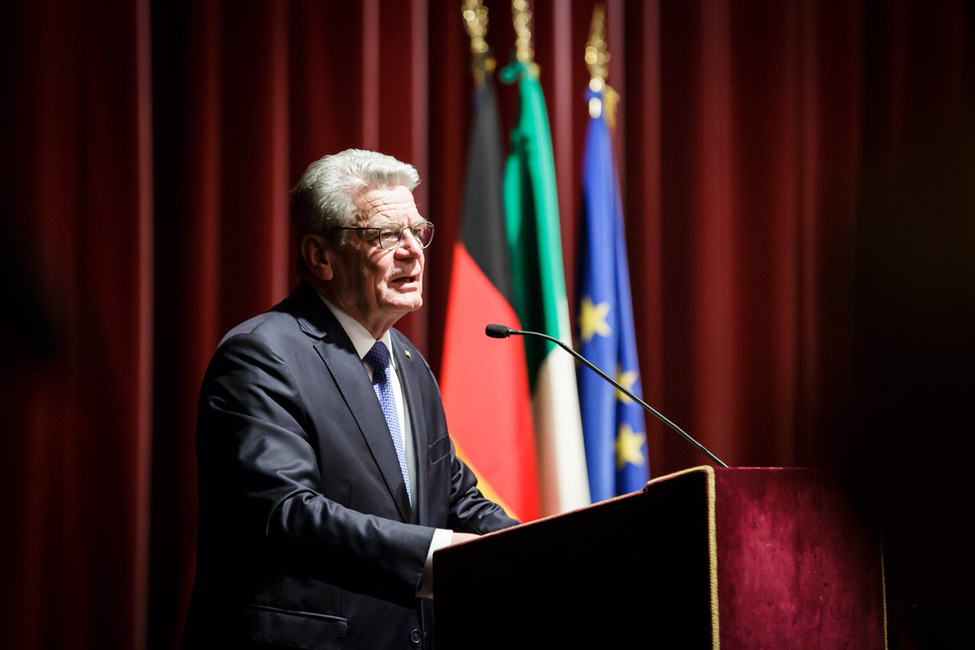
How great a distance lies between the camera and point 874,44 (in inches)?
132

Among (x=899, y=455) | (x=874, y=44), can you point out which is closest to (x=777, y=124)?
(x=874, y=44)

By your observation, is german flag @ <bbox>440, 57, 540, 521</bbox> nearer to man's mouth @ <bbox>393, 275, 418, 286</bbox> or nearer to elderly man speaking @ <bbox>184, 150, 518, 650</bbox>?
elderly man speaking @ <bbox>184, 150, 518, 650</bbox>

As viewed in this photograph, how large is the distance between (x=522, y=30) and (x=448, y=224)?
2.21ft

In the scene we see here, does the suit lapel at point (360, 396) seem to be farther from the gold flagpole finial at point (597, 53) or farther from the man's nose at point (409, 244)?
the gold flagpole finial at point (597, 53)

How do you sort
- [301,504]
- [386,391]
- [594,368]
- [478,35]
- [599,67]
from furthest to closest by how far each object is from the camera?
[599,67], [478,35], [386,391], [594,368], [301,504]

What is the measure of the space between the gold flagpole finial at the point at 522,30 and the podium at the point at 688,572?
203 centimetres

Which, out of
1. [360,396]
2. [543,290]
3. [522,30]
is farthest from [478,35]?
[360,396]

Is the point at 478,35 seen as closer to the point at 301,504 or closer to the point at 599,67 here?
the point at 599,67

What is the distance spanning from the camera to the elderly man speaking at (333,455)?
150 cm

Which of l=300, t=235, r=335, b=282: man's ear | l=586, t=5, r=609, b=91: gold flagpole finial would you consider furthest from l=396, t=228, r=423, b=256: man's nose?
l=586, t=5, r=609, b=91: gold flagpole finial

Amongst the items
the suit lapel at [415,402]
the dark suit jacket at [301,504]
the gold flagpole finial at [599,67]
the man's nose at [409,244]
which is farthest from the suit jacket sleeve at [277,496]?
the gold flagpole finial at [599,67]

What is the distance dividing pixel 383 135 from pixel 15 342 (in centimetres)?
119

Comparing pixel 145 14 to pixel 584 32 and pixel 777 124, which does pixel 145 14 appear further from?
pixel 777 124

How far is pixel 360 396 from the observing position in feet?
5.87
